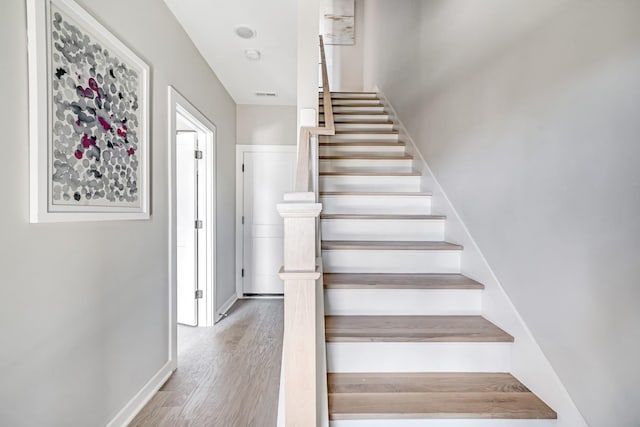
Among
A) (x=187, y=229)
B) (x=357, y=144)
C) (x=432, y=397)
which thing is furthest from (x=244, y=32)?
(x=432, y=397)

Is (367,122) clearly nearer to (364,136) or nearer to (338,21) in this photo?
(364,136)

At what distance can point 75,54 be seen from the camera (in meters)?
1.28

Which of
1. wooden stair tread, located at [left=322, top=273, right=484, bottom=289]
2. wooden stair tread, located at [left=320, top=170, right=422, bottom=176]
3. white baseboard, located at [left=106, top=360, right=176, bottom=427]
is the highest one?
wooden stair tread, located at [left=320, top=170, right=422, bottom=176]

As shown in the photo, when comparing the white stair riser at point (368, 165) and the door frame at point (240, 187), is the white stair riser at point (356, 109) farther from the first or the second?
the white stair riser at point (368, 165)

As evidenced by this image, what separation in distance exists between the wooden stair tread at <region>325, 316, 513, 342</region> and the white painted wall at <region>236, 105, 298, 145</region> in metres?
2.85

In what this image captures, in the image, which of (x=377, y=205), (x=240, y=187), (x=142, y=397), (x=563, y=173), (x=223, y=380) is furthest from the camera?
(x=240, y=187)

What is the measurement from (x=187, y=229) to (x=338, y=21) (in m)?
4.97

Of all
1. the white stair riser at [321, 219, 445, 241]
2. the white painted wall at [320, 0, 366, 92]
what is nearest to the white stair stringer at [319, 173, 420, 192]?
the white stair riser at [321, 219, 445, 241]

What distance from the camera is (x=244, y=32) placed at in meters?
2.40

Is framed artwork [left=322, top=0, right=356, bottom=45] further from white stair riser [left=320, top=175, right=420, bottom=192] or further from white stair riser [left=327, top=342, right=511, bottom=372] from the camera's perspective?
white stair riser [left=327, top=342, right=511, bottom=372]

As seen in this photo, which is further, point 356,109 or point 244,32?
point 356,109

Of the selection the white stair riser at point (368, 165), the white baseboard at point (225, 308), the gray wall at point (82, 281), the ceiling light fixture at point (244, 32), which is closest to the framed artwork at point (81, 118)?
the gray wall at point (82, 281)

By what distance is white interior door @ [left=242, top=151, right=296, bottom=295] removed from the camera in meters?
3.95

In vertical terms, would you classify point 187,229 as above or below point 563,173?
below
